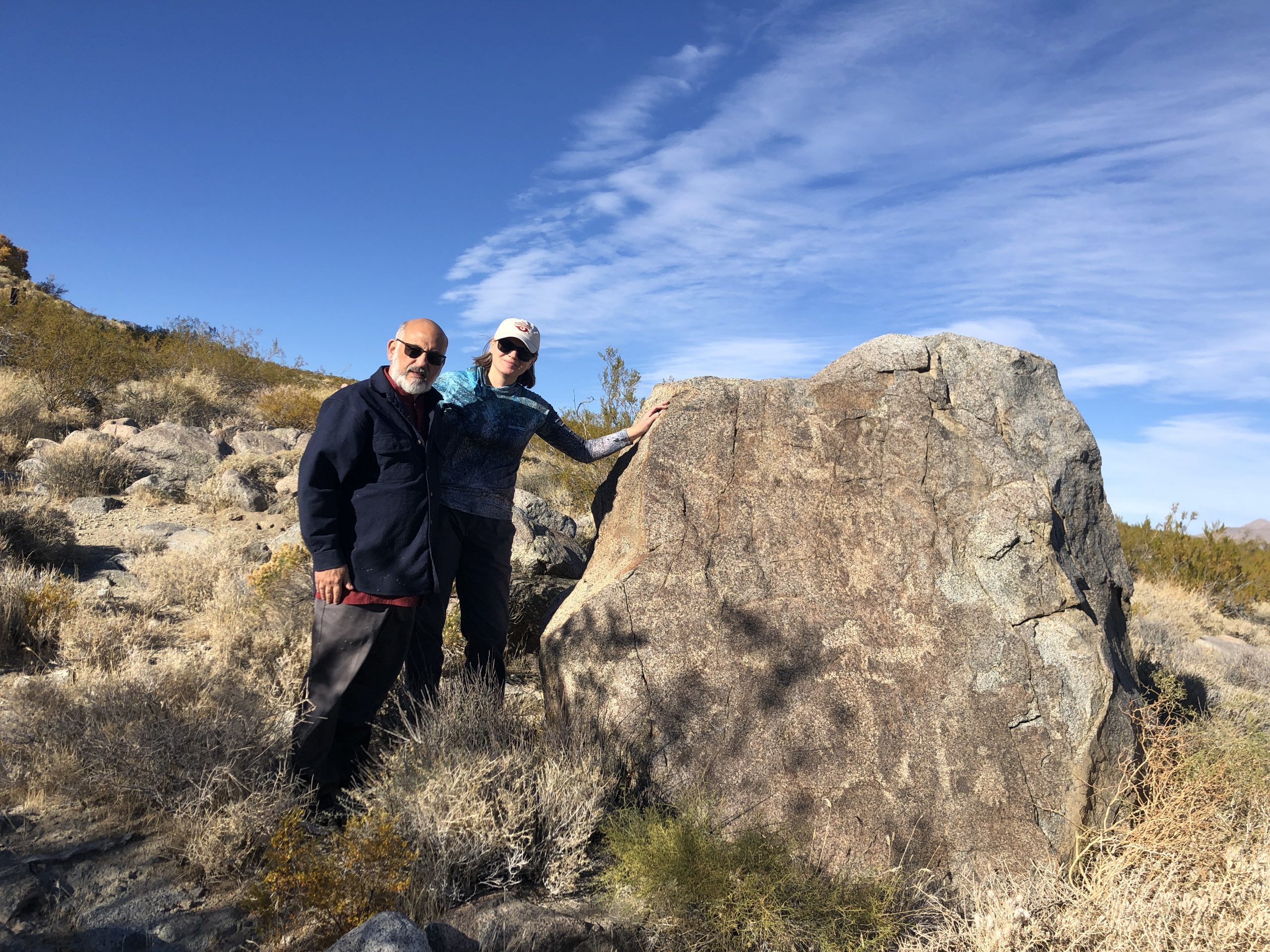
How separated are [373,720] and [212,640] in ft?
9.69

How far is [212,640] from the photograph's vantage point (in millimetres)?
6320

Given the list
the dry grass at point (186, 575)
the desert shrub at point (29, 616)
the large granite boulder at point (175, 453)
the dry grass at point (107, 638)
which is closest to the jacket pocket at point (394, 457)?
the dry grass at point (107, 638)

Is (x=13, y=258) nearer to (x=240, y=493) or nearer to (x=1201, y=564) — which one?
(x=240, y=493)

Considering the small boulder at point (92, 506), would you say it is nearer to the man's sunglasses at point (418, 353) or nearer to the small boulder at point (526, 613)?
the small boulder at point (526, 613)

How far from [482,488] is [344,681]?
1183mm

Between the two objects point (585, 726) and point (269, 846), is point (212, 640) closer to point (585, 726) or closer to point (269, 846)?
point (269, 846)

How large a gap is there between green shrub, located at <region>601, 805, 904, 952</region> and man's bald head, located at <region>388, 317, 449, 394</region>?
7.48 ft

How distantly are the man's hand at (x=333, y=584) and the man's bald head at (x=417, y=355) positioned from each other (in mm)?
927

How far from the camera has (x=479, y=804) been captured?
3.56 m

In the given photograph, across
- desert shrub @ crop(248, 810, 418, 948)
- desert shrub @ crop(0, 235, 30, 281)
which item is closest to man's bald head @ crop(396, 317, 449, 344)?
desert shrub @ crop(248, 810, 418, 948)

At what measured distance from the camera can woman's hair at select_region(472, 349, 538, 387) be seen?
178 inches

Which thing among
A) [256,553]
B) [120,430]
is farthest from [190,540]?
[120,430]

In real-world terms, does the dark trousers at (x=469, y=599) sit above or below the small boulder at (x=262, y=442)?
below

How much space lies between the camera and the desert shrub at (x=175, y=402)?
15.4 meters
